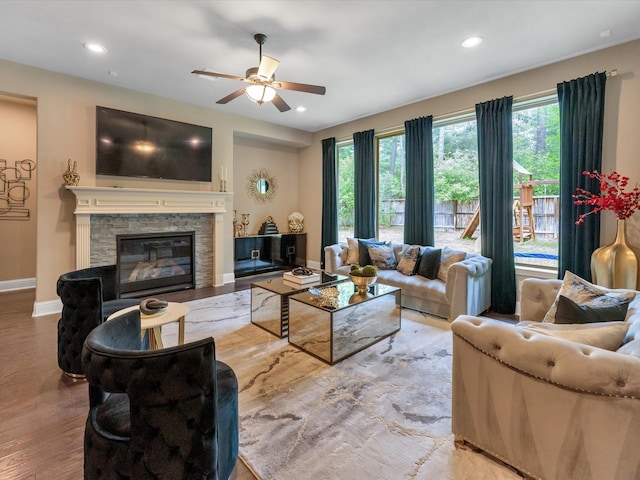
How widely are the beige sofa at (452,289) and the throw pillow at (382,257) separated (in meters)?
0.15

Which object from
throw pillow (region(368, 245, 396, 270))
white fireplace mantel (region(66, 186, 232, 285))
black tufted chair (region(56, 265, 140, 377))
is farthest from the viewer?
throw pillow (region(368, 245, 396, 270))

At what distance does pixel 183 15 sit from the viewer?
2789mm

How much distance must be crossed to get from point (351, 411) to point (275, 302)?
1.68 metres

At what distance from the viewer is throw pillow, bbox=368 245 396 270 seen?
468 cm

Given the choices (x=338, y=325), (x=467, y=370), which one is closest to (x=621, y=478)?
(x=467, y=370)

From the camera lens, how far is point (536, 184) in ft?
13.1

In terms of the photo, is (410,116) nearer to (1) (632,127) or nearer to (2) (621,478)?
(1) (632,127)

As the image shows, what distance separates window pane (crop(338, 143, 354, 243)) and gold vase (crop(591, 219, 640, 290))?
158 inches

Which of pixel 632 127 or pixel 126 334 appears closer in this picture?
pixel 126 334

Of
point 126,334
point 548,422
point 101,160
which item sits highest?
point 101,160

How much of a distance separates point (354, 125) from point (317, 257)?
9.44ft

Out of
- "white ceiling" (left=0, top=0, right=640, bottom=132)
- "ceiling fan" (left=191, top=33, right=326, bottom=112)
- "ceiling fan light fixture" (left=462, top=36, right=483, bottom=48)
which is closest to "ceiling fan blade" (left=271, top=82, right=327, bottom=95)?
"ceiling fan" (left=191, top=33, right=326, bottom=112)

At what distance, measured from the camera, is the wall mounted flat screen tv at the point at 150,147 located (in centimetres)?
434

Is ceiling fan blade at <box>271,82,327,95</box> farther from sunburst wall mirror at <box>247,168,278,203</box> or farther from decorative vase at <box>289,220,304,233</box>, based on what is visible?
decorative vase at <box>289,220,304,233</box>
